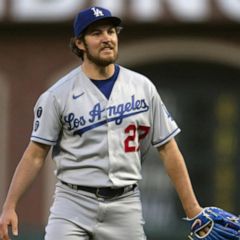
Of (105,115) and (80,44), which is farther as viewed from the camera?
(80,44)

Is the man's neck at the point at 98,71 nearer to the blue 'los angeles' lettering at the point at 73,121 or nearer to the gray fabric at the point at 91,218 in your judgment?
the blue 'los angeles' lettering at the point at 73,121

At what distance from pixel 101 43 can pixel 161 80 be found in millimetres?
9347

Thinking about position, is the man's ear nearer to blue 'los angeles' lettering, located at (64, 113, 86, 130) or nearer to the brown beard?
the brown beard

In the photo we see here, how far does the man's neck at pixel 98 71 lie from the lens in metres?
6.66

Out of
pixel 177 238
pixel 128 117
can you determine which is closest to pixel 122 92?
pixel 128 117

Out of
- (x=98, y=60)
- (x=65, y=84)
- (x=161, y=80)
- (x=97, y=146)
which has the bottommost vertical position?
(x=97, y=146)

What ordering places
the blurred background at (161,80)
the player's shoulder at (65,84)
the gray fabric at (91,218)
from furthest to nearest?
the blurred background at (161,80)
the player's shoulder at (65,84)
the gray fabric at (91,218)

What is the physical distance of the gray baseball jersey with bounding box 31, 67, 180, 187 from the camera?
6.54m

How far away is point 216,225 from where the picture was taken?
258 inches

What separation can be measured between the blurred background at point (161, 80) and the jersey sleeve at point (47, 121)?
8.36m

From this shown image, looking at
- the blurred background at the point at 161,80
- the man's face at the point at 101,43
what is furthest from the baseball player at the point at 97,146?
the blurred background at the point at 161,80

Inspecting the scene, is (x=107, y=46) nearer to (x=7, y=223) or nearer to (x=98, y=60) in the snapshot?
(x=98, y=60)

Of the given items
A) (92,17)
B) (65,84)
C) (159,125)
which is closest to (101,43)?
(92,17)

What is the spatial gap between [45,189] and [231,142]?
2.53 meters
